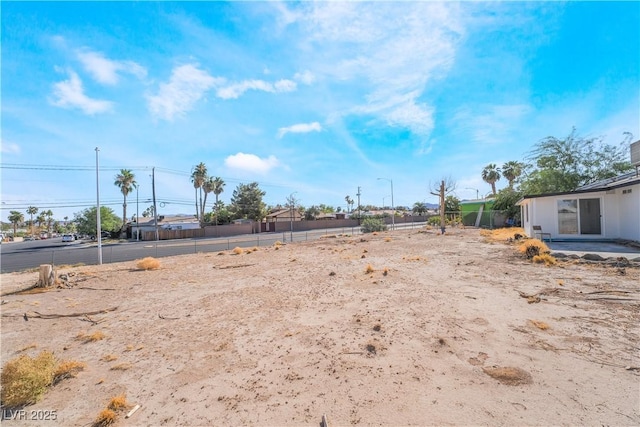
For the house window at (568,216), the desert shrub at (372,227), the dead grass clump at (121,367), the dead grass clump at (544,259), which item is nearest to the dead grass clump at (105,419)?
the dead grass clump at (121,367)

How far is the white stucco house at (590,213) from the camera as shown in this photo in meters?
13.8

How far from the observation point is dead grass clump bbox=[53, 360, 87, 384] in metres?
4.58

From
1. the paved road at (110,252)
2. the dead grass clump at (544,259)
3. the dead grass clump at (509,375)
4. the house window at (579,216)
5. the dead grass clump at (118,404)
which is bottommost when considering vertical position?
the paved road at (110,252)

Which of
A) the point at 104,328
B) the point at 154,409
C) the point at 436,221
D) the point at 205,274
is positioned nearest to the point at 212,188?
the point at 436,221

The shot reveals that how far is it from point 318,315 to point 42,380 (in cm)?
488

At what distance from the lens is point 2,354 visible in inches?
223

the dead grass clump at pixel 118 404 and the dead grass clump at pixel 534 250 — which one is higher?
the dead grass clump at pixel 534 250

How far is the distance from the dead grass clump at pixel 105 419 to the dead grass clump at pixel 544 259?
43.1ft

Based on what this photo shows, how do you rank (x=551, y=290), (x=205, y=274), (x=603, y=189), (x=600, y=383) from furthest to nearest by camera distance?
(x=603, y=189) → (x=205, y=274) → (x=551, y=290) → (x=600, y=383)

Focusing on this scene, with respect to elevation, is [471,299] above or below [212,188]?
below

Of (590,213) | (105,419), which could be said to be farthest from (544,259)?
(105,419)

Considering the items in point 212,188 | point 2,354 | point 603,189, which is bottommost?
point 2,354

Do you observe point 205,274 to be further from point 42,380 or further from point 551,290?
point 551,290

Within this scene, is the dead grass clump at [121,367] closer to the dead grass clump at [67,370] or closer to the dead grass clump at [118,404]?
the dead grass clump at [67,370]
